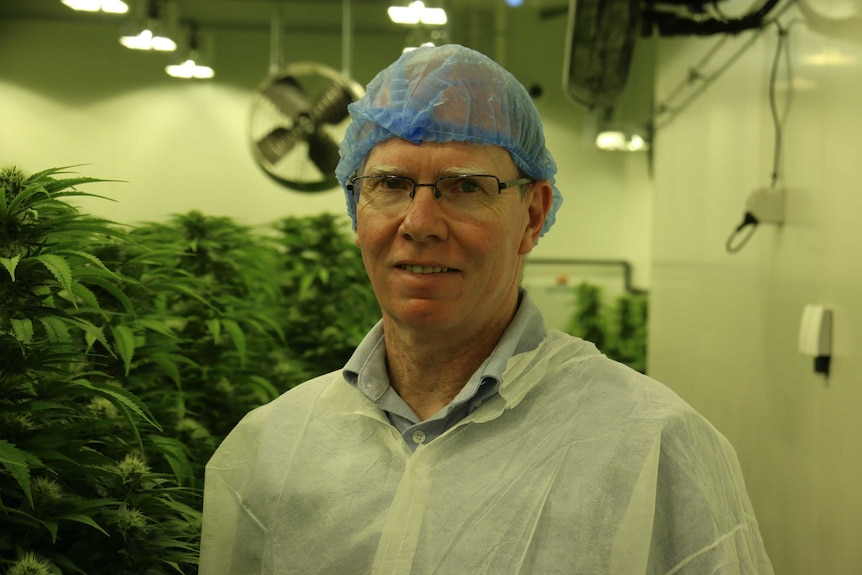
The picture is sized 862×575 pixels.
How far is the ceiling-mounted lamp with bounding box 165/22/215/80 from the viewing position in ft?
19.2

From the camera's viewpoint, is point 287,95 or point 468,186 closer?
point 468,186

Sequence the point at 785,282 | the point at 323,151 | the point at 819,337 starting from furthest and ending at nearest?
the point at 323,151, the point at 785,282, the point at 819,337

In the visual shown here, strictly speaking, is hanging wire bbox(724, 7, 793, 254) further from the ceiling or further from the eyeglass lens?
the ceiling

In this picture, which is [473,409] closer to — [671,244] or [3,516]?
[3,516]

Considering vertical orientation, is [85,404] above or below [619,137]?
below

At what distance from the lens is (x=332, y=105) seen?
4.93 m

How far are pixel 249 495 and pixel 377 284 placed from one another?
0.39 m

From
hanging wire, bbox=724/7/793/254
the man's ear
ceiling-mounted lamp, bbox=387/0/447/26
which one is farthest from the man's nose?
ceiling-mounted lamp, bbox=387/0/447/26

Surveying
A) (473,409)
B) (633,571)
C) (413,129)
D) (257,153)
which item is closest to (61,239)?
(413,129)

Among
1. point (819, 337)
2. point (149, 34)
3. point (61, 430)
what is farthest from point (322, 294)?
point (61, 430)

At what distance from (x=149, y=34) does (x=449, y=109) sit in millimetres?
3750

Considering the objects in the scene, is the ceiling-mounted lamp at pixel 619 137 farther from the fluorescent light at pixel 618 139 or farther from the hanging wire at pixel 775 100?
the hanging wire at pixel 775 100

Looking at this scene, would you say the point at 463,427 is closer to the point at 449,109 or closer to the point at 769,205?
the point at 449,109

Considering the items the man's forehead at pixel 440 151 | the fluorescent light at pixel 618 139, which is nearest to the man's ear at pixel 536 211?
the man's forehead at pixel 440 151
